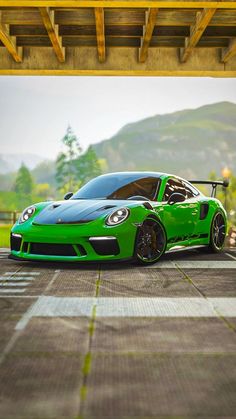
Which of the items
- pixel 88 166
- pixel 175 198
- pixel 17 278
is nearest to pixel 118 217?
pixel 175 198

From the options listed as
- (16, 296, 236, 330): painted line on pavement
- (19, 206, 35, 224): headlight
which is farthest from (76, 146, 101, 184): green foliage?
(16, 296, 236, 330): painted line on pavement

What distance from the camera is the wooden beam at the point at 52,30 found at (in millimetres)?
10104

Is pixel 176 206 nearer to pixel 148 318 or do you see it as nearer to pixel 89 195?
pixel 89 195

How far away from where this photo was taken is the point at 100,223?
7516 mm

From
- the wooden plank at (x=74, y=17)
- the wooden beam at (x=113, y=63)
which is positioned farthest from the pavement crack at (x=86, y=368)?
the wooden beam at (x=113, y=63)

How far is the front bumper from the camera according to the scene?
7.43m

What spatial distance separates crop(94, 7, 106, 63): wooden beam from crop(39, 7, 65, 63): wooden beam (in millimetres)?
726

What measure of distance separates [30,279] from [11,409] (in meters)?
4.00

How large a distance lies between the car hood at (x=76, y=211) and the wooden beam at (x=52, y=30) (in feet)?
11.7

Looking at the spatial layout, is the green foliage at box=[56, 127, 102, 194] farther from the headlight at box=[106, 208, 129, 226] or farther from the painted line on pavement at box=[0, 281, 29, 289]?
the painted line on pavement at box=[0, 281, 29, 289]

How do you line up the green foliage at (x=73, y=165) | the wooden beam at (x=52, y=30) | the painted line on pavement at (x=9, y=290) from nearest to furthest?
the painted line on pavement at (x=9, y=290) → the wooden beam at (x=52, y=30) → the green foliage at (x=73, y=165)

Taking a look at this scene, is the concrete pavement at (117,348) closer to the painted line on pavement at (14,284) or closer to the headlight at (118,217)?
the painted line on pavement at (14,284)

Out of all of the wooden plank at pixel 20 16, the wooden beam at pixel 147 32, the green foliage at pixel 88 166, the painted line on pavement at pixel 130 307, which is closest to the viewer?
the painted line on pavement at pixel 130 307

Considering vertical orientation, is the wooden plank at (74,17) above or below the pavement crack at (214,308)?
above
